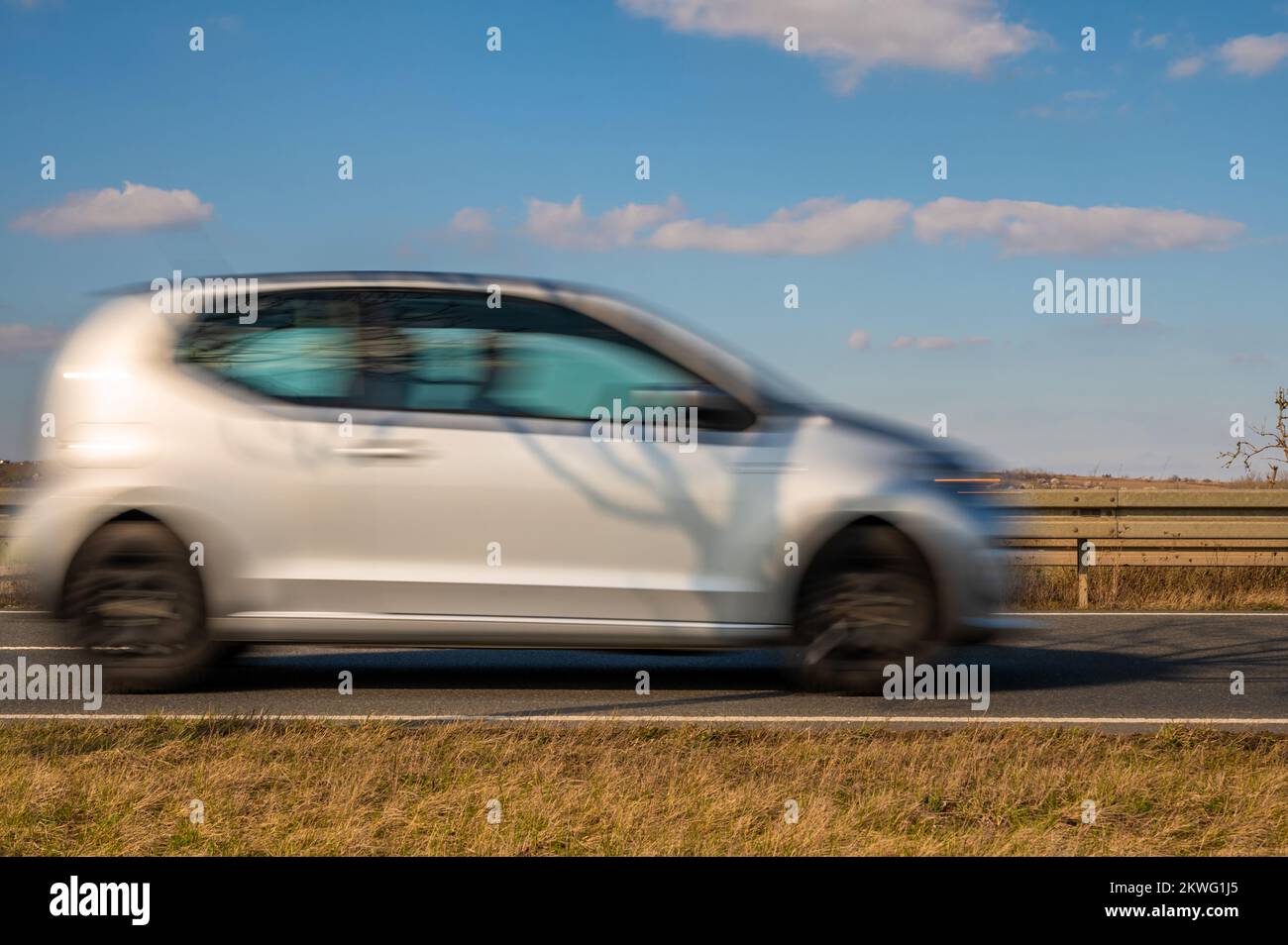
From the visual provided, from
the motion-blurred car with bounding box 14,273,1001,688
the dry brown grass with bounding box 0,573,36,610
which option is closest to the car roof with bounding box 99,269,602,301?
the motion-blurred car with bounding box 14,273,1001,688

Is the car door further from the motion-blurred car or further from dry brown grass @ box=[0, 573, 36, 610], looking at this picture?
dry brown grass @ box=[0, 573, 36, 610]

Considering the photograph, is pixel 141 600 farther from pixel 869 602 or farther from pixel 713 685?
pixel 869 602

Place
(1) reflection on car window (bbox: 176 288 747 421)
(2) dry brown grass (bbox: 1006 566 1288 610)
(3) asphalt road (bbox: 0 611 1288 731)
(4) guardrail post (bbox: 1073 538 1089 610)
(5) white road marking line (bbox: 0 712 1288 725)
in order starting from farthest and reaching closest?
(4) guardrail post (bbox: 1073 538 1089 610)
(2) dry brown grass (bbox: 1006 566 1288 610)
(1) reflection on car window (bbox: 176 288 747 421)
(3) asphalt road (bbox: 0 611 1288 731)
(5) white road marking line (bbox: 0 712 1288 725)

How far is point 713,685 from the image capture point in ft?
23.2

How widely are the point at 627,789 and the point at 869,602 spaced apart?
2293mm

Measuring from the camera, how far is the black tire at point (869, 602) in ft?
21.0

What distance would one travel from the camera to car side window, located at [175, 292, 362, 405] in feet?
21.3

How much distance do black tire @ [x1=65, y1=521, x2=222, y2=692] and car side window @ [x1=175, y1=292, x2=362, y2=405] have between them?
876mm

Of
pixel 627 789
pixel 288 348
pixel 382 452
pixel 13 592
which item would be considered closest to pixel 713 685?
pixel 382 452

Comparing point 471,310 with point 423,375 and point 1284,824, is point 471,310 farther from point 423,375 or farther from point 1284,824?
point 1284,824

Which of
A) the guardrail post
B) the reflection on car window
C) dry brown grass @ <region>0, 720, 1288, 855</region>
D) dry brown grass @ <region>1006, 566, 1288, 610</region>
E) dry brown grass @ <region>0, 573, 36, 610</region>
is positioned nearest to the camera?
dry brown grass @ <region>0, 720, 1288, 855</region>

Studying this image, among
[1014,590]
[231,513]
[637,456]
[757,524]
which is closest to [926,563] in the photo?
[757,524]

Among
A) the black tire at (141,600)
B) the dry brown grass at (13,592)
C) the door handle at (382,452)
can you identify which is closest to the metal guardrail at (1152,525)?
the door handle at (382,452)

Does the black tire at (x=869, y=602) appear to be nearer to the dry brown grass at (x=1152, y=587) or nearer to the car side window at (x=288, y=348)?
the car side window at (x=288, y=348)
